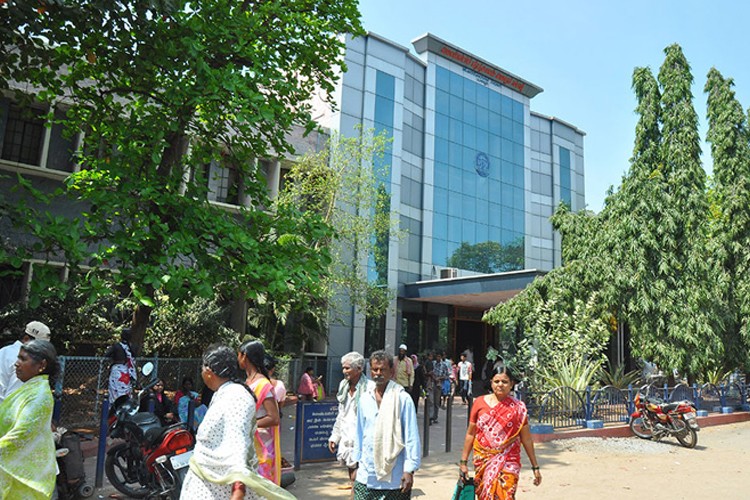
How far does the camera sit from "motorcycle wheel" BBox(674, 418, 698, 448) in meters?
12.1

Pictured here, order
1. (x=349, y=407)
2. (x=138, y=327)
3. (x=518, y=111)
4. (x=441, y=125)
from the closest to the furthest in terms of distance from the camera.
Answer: (x=349, y=407)
(x=138, y=327)
(x=441, y=125)
(x=518, y=111)

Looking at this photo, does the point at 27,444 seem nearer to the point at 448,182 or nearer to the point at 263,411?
the point at 263,411

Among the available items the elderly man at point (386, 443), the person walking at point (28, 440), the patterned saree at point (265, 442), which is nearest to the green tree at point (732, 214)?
the elderly man at point (386, 443)

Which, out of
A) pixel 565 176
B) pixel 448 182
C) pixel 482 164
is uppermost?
pixel 565 176

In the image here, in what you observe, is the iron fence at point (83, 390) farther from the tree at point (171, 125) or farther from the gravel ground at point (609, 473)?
the gravel ground at point (609, 473)

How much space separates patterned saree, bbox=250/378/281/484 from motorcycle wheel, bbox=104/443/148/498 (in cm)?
327

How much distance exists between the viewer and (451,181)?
30.3 metres

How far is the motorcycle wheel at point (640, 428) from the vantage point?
41.9ft

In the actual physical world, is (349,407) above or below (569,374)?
below

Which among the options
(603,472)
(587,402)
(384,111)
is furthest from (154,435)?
(384,111)

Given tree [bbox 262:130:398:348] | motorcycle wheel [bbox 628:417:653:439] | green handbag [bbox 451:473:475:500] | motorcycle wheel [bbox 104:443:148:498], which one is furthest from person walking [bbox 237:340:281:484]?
tree [bbox 262:130:398:348]

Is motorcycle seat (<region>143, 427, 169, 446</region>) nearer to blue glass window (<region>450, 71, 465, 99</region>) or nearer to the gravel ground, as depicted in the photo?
the gravel ground

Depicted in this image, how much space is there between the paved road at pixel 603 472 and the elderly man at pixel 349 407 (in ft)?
4.97

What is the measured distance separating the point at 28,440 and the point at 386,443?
2.32 m
